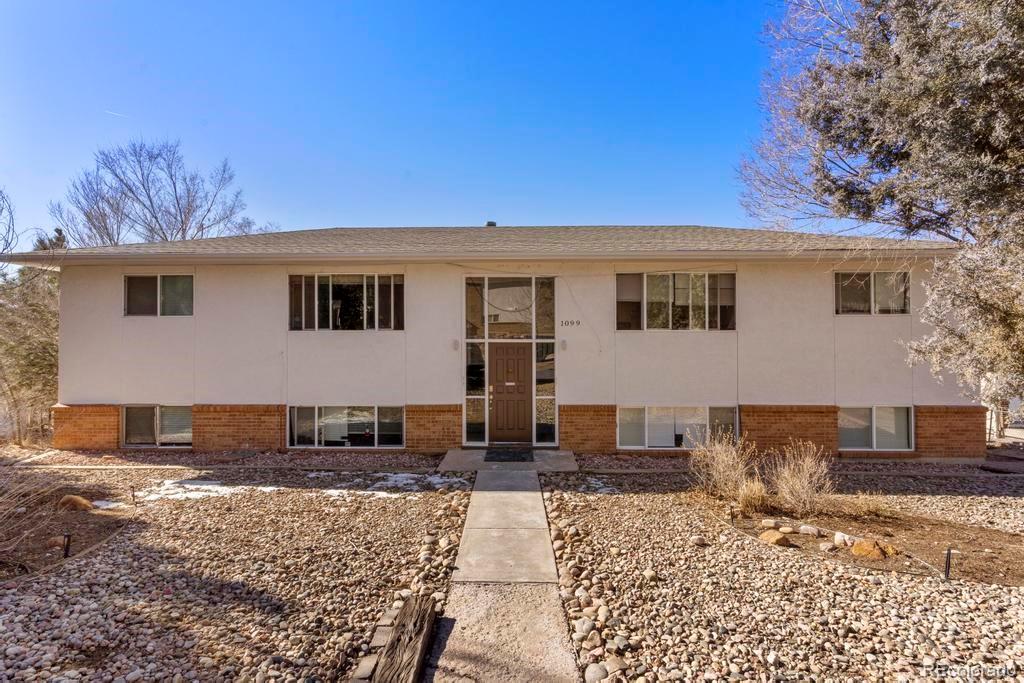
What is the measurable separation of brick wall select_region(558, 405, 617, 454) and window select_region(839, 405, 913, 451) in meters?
4.49

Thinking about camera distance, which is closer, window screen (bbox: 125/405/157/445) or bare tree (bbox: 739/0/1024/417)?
bare tree (bbox: 739/0/1024/417)

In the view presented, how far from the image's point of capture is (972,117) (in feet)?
19.1

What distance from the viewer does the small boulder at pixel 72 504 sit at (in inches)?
243

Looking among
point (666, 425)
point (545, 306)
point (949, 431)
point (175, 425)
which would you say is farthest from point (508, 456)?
point (949, 431)

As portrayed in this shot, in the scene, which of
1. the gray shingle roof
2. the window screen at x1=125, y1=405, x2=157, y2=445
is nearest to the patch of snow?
the gray shingle roof

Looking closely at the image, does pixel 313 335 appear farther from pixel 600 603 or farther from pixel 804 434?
pixel 804 434

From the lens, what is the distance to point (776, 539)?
5.29 meters

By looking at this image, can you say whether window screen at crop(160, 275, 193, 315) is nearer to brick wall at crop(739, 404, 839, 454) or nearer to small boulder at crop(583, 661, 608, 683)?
small boulder at crop(583, 661, 608, 683)

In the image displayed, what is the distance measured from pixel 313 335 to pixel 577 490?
594 cm

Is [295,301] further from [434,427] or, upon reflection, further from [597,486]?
[597,486]

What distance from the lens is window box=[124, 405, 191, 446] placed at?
991cm

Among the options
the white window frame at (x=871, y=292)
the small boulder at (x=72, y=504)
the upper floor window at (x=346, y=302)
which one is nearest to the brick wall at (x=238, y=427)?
the upper floor window at (x=346, y=302)

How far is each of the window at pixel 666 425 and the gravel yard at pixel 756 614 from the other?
418 centimetres

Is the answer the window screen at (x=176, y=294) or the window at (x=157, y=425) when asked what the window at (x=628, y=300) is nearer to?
the window screen at (x=176, y=294)
